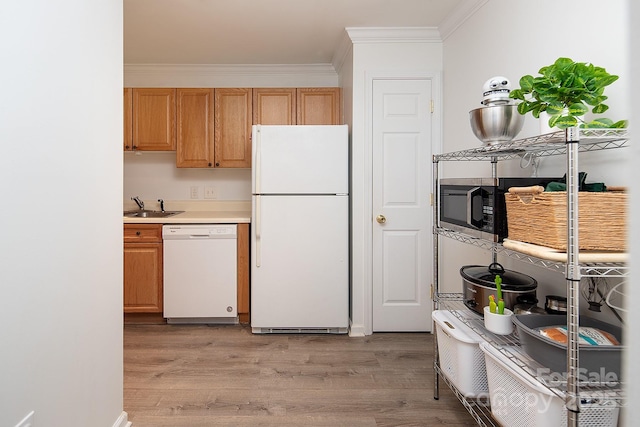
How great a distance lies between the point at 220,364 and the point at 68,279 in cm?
143

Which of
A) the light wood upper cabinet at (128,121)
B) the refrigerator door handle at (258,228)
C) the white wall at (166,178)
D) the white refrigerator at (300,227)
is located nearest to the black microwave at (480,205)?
the white refrigerator at (300,227)

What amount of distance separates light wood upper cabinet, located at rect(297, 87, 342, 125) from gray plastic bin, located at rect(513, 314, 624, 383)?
A: 2616 mm

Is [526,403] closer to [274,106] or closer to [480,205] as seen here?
[480,205]

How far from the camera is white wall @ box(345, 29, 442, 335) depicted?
2.97 meters

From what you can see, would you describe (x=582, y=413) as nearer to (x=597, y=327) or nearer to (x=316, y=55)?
(x=597, y=327)

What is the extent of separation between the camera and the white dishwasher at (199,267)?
3.16 meters

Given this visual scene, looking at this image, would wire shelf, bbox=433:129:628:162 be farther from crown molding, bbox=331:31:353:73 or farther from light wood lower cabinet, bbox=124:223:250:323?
light wood lower cabinet, bbox=124:223:250:323

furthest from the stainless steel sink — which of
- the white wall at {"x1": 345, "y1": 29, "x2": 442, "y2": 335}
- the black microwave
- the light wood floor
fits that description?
the black microwave

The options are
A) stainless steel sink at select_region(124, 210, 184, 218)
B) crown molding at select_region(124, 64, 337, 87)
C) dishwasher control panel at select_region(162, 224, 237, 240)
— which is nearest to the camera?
dishwasher control panel at select_region(162, 224, 237, 240)

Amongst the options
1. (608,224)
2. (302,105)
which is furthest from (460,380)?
(302,105)

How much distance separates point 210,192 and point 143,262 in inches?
39.0

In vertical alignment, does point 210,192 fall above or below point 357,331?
above

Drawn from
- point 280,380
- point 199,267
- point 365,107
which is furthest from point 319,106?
point 280,380

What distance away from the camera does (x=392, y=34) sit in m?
2.94
